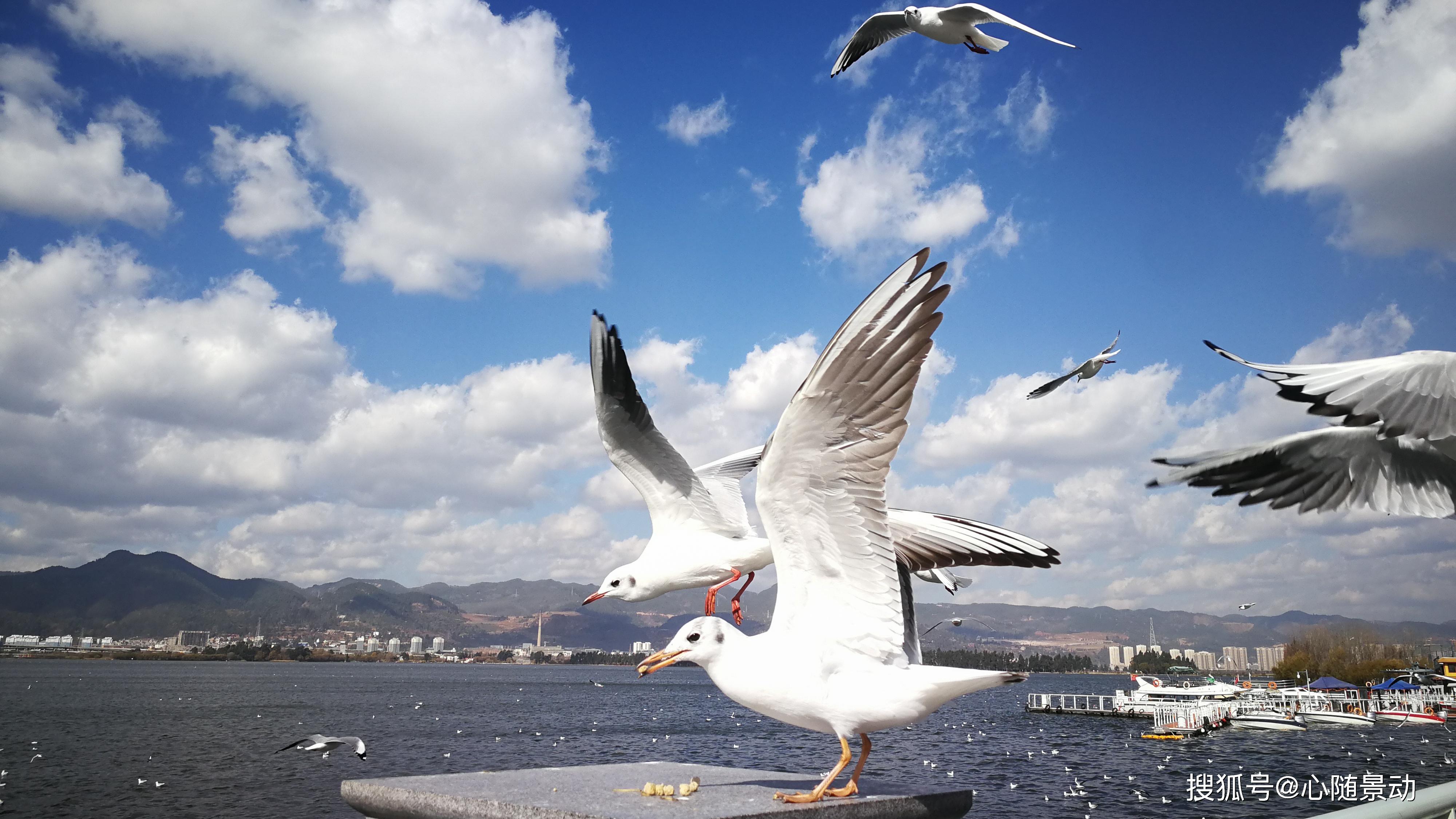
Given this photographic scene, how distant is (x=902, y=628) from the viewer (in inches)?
161

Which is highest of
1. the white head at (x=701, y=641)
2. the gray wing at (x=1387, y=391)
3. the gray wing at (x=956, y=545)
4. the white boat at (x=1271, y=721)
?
the gray wing at (x=1387, y=391)

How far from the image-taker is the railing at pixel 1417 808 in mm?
2709

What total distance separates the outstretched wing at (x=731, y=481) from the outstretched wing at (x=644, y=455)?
16 cm

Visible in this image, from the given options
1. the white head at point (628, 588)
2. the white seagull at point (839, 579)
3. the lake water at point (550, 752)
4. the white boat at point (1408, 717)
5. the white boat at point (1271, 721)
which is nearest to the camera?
the white seagull at point (839, 579)

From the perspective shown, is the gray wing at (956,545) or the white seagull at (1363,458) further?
the gray wing at (956,545)

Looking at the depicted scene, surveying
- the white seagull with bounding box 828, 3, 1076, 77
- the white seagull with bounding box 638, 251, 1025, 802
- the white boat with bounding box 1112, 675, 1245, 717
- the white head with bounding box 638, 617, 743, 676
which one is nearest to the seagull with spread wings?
the white seagull with bounding box 638, 251, 1025, 802

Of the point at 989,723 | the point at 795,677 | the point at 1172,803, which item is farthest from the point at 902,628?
the point at 989,723

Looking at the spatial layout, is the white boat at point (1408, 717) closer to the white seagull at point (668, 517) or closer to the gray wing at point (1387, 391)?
the white seagull at point (668, 517)

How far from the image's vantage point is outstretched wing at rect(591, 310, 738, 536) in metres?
6.83

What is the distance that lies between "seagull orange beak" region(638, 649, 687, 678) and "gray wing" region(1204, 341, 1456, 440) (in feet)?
8.67

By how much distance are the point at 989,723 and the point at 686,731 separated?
84.4 feet

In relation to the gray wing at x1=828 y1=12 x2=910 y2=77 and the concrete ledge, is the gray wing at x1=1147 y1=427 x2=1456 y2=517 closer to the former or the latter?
the concrete ledge

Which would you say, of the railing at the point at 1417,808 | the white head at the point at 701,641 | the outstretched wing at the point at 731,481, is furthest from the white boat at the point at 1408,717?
the white head at the point at 701,641

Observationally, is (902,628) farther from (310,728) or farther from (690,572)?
(310,728)
